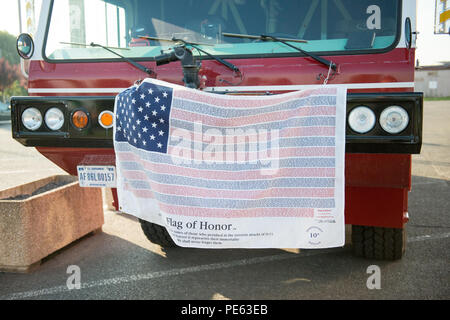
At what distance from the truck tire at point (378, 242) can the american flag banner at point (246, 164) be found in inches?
39.2

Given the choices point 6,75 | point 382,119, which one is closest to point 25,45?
point 382,119

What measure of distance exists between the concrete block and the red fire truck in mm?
479

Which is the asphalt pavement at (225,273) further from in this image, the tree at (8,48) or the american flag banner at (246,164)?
the tree at (8,48)

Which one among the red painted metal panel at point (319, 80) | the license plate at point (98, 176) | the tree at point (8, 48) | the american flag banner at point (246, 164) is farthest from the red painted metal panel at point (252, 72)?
the tree at point (8, 48)

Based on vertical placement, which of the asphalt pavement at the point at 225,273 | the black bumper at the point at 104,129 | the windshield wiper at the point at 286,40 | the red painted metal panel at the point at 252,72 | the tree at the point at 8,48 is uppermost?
the tree at the point at 8,48

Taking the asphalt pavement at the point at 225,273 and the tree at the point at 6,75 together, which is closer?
the asphalt pavement at the point at 225,273

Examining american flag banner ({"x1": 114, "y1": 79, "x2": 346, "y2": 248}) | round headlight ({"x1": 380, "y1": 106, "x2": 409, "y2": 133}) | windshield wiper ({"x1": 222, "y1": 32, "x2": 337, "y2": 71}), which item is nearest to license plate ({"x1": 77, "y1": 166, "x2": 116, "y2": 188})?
american flag banner ({"x1": 114, "y1": 79, "x2": 346, "y2": 248})

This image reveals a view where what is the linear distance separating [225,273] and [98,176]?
3.71ft

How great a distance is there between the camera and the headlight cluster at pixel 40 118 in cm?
297

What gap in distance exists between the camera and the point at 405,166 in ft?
8.69

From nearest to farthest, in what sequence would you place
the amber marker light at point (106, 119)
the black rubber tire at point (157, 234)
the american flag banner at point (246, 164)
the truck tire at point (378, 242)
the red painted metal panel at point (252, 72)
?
the american flag banner at point (246, 164) → the red painted metal panel at point (252, 72) → the amber marker light at point (106, 119) → the truck tire at point (378, 242) → the black rubber tire at point (157, 234)

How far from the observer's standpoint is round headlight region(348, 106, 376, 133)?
248 cm
